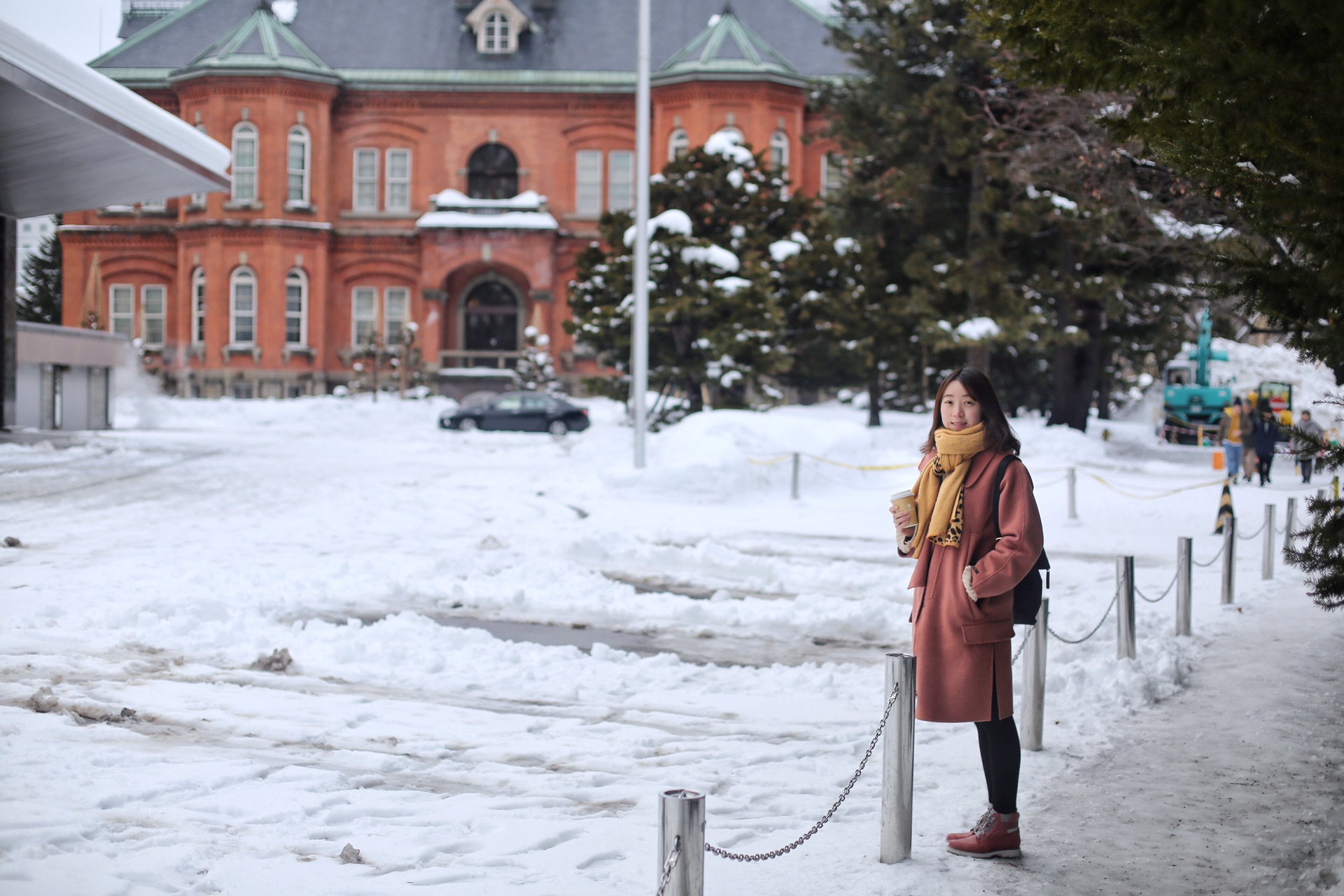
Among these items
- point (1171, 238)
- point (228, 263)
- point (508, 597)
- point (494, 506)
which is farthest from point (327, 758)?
point (228, 263)

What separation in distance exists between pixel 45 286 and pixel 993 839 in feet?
155

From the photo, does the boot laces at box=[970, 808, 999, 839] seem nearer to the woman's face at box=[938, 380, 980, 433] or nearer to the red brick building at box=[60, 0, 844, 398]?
the woman's face at box=[938, 380, 980, 433]

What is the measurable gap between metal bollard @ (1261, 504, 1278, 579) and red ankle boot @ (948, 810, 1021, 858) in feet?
27.5

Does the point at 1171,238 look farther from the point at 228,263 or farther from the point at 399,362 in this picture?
the point at 228,263

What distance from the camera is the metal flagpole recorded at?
1967cm

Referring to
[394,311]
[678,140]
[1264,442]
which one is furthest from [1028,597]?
[394,311]

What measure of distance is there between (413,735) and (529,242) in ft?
132

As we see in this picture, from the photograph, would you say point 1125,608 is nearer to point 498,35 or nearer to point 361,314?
point 361,314

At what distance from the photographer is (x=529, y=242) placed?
1777 inches

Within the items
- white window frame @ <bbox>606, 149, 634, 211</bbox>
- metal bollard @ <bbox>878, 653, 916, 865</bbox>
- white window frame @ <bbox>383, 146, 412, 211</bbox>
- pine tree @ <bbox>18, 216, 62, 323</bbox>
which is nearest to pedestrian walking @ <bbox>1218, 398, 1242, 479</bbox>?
metal bollard @ <bbox>878, 653, 916, 865</bbox>

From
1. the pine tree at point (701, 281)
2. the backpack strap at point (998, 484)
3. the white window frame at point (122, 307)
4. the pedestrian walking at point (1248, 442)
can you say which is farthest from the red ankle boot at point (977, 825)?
the white window frame at point (122, 307)

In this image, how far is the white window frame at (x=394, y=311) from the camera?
47031 millimetres

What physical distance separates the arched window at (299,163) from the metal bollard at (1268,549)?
39.7 m

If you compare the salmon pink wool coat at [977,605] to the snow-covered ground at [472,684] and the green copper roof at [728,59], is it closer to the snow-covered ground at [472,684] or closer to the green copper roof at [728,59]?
the snow-covered ground at [472,684]
